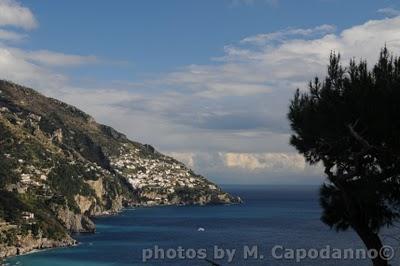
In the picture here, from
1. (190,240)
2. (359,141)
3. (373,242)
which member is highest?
(359,141)

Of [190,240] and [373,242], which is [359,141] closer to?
[373,242]

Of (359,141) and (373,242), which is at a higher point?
(359,141)

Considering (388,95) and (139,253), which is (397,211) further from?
(139,253)

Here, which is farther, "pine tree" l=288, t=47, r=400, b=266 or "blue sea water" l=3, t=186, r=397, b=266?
"blue sea water" l=3, t=186, r=397, b=266

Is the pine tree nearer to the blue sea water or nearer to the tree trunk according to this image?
the tree trunk

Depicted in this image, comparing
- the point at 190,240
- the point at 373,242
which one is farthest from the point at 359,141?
the point at 190,240

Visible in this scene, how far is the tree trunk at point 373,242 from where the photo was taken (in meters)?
14.8

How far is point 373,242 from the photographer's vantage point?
49.6 feet

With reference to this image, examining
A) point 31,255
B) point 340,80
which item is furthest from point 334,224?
point 31,255

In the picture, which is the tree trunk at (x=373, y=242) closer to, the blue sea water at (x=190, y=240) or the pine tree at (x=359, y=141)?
the pine tree at (x=359, y=141)

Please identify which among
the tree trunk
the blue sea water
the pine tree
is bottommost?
the blue sea water

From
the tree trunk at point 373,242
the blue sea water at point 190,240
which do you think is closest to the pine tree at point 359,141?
the tree trunk at point 373,242

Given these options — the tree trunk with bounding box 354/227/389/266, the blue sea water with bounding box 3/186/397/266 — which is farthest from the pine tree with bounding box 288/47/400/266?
the blue sea water with bounding box 3/186/397/266

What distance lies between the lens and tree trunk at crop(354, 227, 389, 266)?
14797 mm
